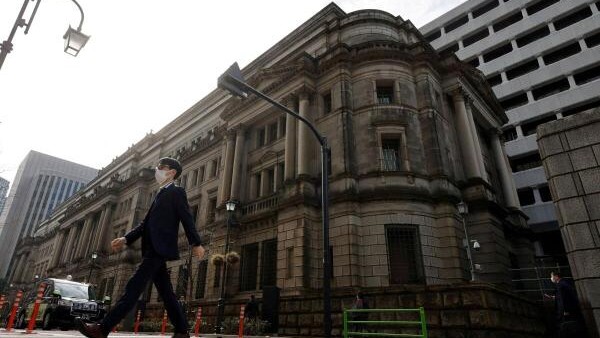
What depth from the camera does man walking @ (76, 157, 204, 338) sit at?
13.2 feet

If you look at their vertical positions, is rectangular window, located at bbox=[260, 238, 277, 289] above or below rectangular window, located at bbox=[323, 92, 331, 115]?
below

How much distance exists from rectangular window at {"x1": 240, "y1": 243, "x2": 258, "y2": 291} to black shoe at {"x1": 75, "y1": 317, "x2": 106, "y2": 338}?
65.4 ft

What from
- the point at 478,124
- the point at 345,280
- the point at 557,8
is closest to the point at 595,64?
the point at 557,8

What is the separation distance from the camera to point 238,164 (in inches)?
1113

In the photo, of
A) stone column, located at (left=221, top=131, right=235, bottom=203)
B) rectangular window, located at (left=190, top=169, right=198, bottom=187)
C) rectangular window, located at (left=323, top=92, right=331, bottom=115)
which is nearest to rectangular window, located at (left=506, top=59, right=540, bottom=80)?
rectangular window, located at (left=323, top=92, right=331, bottom=115)

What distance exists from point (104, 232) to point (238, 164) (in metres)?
27.9

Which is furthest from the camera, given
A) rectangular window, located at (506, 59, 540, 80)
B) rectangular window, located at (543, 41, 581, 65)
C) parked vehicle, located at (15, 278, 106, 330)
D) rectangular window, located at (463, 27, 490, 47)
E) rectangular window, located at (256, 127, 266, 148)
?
rectangular window, located at (463, 27, 490, 47)

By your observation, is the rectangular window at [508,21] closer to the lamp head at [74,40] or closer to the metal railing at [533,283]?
the metal railing at [533,283]

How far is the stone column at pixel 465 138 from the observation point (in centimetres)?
2330

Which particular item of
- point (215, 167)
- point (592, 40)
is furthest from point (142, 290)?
point (592, 40)

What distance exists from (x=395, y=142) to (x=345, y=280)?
901cm

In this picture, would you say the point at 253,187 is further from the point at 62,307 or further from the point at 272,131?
the point at 62,307

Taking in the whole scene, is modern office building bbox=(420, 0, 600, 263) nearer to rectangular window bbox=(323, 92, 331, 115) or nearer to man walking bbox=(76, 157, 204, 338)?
rectangular window bbox=(323, 92, 331, 115)

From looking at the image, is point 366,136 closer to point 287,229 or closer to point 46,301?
point 287,229
